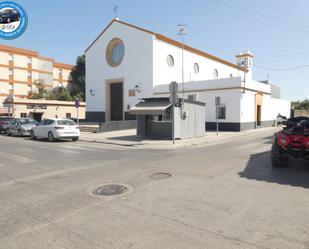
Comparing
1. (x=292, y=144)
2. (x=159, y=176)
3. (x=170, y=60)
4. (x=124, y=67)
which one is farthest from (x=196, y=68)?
(x=159, y=176)

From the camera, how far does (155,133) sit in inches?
765

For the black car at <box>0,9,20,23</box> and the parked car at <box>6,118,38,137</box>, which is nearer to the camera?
the black car at <box>0,9,20,23</box>

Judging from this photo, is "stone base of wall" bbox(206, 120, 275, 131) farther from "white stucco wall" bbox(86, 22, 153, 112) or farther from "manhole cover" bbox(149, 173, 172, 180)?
"manhole cover" bbox(149, 173, 172, 180)

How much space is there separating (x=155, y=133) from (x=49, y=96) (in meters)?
49.5

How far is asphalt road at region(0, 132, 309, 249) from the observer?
147 inches

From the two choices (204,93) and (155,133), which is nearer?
(155,133)

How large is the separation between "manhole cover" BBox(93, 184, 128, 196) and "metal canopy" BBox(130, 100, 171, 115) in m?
11.1

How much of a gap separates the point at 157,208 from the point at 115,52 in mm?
31409

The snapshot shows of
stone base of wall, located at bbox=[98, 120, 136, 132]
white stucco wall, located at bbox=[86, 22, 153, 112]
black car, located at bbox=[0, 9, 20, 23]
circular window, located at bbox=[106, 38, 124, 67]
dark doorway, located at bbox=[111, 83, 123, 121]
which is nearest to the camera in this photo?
black car, located at bbox=[0, 9, 20, 23]

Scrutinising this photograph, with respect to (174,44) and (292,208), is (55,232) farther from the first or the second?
(174,44)

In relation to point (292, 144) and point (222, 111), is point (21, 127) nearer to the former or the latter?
point (222, 111)

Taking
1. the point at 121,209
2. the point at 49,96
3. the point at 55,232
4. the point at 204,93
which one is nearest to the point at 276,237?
the point at 121,209

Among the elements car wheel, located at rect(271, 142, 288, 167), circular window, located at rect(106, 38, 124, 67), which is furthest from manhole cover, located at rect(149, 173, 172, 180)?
circular window, located at rect(106, 38, 124, 67)

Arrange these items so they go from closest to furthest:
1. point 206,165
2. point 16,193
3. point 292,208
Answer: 1. point 292,208
2. point 16,193
3. point 206,165
